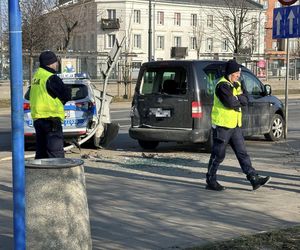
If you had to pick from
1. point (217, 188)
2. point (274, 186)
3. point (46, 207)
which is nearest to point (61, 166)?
point (46, 207)

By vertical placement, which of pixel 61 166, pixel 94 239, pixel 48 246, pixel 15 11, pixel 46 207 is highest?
pixel 15 11

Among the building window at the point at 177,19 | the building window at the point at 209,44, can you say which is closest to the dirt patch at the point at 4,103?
the building window at the point at 177,19

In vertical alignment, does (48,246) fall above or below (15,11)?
below

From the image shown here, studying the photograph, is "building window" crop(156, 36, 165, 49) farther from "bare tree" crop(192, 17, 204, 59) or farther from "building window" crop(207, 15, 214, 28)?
"building window" crop(207, 15, 214, 28)

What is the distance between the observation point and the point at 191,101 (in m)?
11.0

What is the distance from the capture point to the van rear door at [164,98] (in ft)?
36.5

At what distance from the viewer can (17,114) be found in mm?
3438

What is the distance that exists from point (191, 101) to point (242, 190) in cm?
344

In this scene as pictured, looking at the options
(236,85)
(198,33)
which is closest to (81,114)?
(236,85)

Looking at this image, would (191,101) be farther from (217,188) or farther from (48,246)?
(48,246)

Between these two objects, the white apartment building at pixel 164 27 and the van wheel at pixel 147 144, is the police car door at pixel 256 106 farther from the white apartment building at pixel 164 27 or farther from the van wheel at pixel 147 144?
the white apartment building at pixel 164 27

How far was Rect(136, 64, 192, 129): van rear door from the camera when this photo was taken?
1112cm

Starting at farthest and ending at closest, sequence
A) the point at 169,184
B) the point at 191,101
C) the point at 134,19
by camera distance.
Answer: the point at 134,19, the point at 191,101, the point at 169,184

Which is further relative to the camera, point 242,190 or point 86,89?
point 86,89
